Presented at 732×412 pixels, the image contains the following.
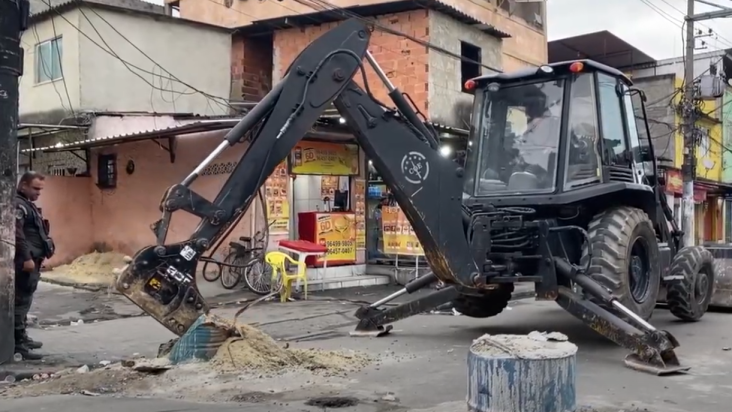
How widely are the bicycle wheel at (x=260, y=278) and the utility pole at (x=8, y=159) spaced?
6348 mm

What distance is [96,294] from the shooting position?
13.6 meters

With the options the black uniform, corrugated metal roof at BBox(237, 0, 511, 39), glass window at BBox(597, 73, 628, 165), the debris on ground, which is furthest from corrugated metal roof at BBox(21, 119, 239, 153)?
the debris on ground

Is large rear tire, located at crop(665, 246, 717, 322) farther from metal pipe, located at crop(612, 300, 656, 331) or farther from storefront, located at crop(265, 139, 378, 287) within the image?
storefront, located at crop(265, 139, 378, 287)

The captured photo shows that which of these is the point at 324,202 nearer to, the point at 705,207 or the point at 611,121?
the point at 611,121

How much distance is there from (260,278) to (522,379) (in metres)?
9.49

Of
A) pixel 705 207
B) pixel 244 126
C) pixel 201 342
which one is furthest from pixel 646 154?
pixel 705 207

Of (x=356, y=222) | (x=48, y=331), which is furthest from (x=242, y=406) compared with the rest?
(x=356, y=222)

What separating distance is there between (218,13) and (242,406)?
746 inches

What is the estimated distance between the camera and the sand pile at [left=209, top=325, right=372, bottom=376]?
6.54 m

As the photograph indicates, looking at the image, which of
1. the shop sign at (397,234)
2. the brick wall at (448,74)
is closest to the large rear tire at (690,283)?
the shop sign at (397,234)

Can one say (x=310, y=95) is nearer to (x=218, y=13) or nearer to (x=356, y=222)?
(x=356, y=222)

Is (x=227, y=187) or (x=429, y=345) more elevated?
(x=227, y=187)

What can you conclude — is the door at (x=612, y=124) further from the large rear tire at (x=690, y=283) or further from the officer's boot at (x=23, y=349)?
the officer's boot at (x=23, y=349)

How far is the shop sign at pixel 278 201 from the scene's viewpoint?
14.2m
